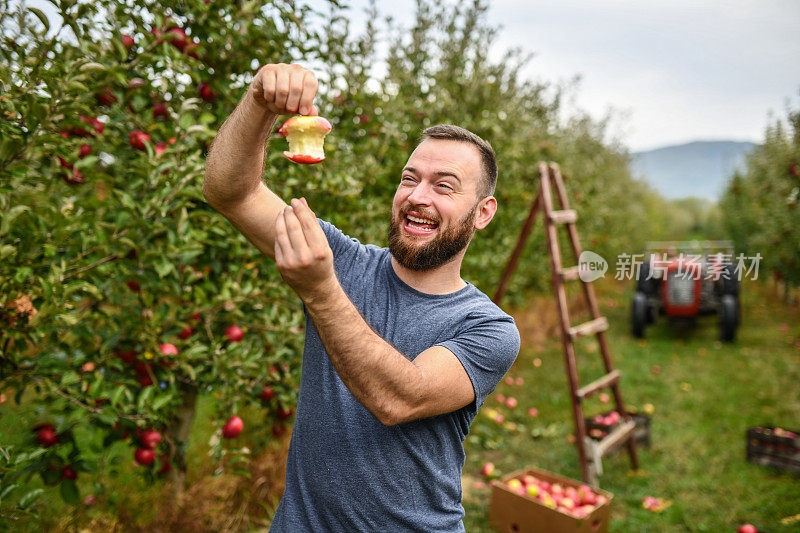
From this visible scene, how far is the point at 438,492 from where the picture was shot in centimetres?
155

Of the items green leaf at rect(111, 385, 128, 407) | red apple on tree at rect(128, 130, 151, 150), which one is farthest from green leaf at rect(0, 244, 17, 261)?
red apple on tree at rect(128, 130, 151, 150)

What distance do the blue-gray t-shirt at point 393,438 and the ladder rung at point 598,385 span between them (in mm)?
3057

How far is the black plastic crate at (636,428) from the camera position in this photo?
5095 millimetres

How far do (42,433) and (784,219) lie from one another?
30.8 feet

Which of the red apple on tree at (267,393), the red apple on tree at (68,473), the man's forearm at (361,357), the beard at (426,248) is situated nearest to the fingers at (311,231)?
the man's forearm at (361,357)

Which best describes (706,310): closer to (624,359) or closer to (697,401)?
(624,359)

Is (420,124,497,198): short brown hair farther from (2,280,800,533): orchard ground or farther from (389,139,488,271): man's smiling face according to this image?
(2,280,800,533): orchard ground

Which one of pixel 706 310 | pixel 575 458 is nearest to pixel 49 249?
pixel 575 458

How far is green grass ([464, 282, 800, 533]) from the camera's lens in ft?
14.1

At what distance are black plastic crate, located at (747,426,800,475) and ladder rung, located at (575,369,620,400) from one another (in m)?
1.46

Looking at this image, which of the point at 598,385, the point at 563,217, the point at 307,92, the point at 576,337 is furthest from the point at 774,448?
the point at 307,92

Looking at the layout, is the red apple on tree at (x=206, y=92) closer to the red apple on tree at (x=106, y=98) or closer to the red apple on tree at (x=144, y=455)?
the red apple on tree at (x=106, y=98)

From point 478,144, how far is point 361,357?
0.94 metres

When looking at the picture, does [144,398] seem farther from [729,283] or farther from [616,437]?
[729,283]
